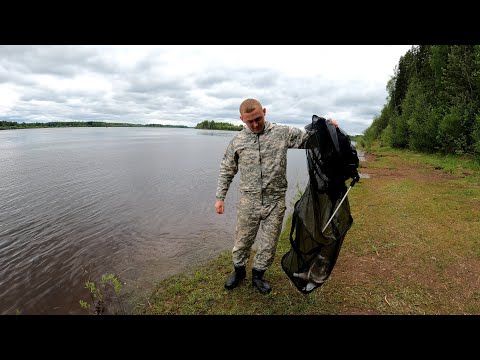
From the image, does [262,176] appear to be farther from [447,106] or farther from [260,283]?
[447,106]

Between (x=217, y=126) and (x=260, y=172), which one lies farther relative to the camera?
(x=217, y=126)

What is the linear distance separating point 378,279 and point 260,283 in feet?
6.12

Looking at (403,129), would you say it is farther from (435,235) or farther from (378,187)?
(435,235)

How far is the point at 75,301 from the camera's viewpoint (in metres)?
4.66

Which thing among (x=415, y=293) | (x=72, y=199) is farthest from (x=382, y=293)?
(x=72, y=199)

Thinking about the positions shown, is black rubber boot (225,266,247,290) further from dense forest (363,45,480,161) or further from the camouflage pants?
dense forest (363,45,480,161)

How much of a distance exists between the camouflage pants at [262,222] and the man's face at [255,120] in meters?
0.92

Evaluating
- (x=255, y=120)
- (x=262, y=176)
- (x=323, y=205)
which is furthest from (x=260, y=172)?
(x=323, y=205)

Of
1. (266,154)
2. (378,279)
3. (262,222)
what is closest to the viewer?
(266,154)

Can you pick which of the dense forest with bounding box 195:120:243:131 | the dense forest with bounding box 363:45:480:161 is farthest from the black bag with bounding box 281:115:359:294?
the dense forest with bounding box 195:120:243:131

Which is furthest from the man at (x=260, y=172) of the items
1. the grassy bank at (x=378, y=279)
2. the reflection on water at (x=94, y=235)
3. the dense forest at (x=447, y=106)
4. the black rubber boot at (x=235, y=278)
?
the dense forest at (x=447, y=106)

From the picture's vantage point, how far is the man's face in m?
3.72

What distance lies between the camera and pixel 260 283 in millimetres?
4293
